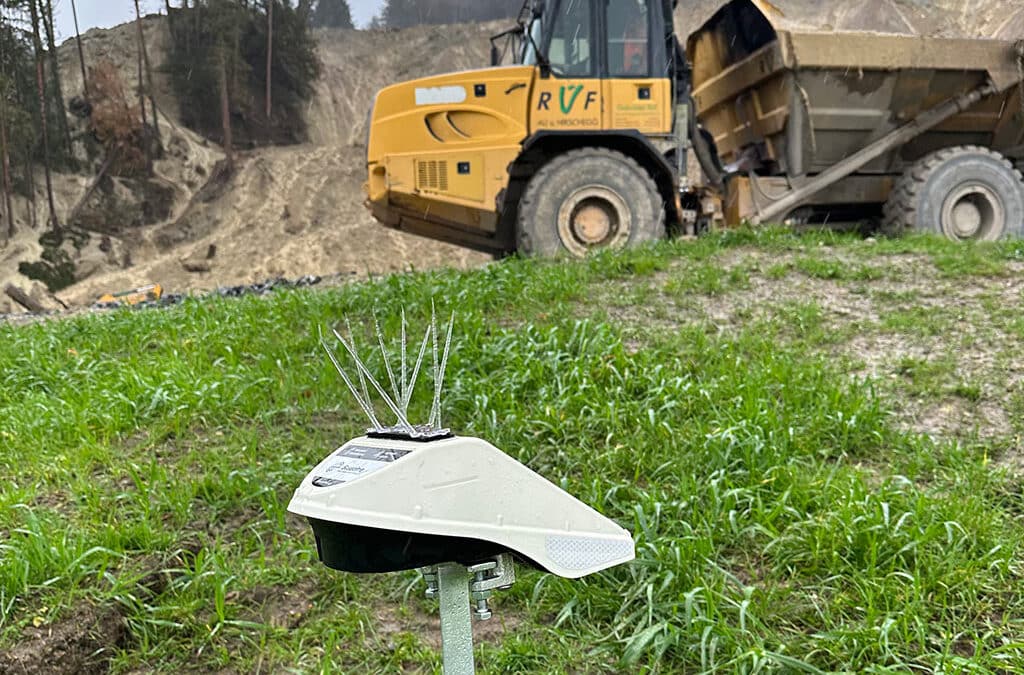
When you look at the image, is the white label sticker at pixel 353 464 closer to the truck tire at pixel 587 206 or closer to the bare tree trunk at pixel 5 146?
the truck tire at pixel 587 206

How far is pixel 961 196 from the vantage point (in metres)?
7.37

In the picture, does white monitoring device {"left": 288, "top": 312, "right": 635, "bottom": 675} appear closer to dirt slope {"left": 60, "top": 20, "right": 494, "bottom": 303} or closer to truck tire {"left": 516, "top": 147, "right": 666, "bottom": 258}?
truck tire {"left": 516, "top": 147, "right": 666, "bottom": 258}

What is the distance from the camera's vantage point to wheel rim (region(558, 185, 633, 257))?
21.9 ft

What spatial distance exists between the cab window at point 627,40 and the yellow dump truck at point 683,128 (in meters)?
0.01

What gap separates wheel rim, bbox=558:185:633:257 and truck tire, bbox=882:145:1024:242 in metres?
2.74

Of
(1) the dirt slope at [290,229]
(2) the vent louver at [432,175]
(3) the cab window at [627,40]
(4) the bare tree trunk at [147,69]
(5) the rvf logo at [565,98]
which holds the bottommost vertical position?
(1) the dirt slope at [290,229]

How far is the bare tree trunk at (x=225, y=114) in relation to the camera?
21312 mm

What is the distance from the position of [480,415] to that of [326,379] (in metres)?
0.86

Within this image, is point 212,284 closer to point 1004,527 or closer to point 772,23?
point 772,23

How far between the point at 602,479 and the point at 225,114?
2178cm

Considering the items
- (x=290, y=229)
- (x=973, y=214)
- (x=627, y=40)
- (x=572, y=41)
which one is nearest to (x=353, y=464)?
(x=572, y=41)

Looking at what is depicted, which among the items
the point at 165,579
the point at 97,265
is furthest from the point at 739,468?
the point at 97,265

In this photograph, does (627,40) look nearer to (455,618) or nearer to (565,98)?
(565,98)

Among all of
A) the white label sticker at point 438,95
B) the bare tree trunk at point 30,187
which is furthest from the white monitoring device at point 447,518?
the bare tree trunk at point 30,187
